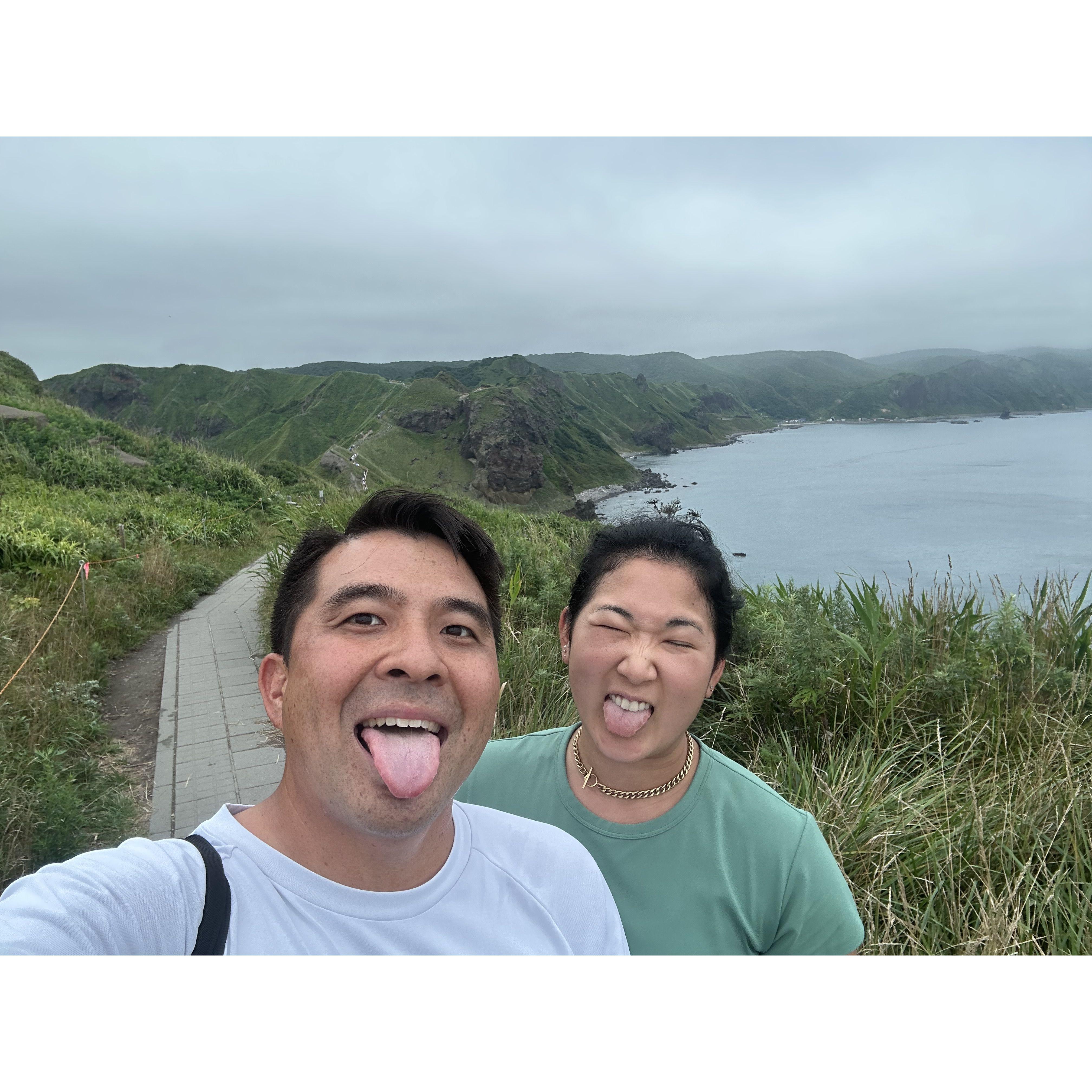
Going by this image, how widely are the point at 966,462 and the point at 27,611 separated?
23097mm

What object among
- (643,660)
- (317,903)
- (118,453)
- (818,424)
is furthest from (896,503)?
(818,424)

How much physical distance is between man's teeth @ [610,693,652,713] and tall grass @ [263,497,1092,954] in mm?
1264

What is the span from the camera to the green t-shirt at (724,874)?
4.43 ft

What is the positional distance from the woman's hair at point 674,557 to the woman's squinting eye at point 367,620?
0.72 meters

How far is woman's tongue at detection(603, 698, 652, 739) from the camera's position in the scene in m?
1.47

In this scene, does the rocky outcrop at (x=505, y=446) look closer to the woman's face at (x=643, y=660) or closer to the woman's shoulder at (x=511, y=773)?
the woman's shoulder at (x=511, y=773)

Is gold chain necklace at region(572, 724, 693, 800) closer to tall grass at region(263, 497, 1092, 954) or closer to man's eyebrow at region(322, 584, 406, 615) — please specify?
man's eyebrow at region(322, 584, 406, 615)

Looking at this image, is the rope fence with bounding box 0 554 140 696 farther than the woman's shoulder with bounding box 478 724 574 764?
Yes

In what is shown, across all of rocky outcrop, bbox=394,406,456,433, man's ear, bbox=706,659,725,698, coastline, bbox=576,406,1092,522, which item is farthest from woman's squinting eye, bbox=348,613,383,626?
rocky outcrop, bbox=394,406,456,433

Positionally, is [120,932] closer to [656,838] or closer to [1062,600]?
[656,838]

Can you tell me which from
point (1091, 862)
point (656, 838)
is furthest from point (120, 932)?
point (1091, 862)

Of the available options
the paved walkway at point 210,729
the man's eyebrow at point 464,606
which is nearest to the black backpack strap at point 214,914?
the man's eyebrow at point 464,606

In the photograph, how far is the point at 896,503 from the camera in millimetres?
15242

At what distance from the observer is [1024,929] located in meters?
1.96
